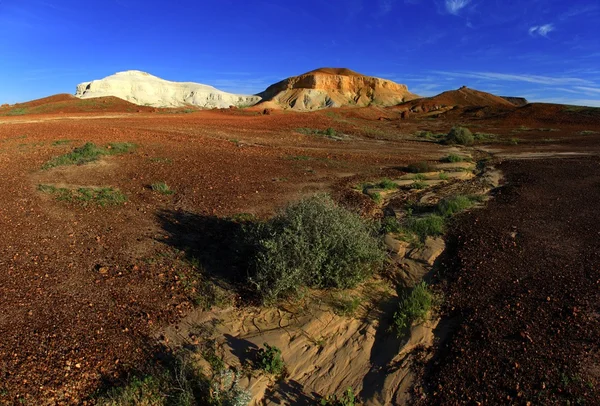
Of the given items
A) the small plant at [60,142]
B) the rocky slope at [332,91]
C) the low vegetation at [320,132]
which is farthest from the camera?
the rocky slope at [332,91]

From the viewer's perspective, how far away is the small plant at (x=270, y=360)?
4.08 metres

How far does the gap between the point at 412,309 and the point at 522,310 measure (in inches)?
51.1

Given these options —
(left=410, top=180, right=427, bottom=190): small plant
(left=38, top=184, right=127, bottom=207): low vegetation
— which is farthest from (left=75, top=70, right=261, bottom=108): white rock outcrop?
(left=410, top=180, right=427, bottom=190): small plant

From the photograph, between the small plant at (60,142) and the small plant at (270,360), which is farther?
the small plant at (60,142)

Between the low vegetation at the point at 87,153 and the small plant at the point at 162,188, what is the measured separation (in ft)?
11.7

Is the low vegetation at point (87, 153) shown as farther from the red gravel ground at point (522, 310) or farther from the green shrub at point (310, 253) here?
the red gravel ground at point (522, 310)

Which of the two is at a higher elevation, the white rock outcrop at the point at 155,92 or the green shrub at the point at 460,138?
the white rock outcrop at the point at 155,92

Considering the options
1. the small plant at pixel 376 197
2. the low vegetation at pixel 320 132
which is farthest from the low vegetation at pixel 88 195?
the low vegetation at pixel 320 132

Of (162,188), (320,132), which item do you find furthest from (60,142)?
(320,132)

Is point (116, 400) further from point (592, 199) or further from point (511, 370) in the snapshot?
point (592, 199)

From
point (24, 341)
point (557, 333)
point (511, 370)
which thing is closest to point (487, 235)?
point (557, 333)

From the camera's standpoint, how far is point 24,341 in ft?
13.4

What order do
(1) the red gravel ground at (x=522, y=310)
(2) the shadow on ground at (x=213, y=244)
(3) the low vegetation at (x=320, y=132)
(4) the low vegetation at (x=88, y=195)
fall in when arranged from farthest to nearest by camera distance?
(3) the low vegetation at (x=320, y=132), (4) the low vegetation at (x=88, y=195), (2) the shadow on ground at (x=213, y=244), (1) the red gravel ground at (x=522, y=310)

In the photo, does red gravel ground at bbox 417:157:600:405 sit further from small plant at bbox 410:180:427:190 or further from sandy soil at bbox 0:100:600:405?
small plant at bbox 410:180:427:190
